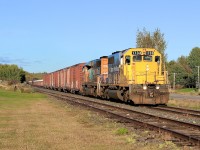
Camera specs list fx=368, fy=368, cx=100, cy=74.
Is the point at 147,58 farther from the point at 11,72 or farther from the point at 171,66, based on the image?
the point at 11,72

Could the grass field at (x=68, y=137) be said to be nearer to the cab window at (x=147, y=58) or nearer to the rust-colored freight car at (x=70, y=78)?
the cab window at (x=147, y=58)

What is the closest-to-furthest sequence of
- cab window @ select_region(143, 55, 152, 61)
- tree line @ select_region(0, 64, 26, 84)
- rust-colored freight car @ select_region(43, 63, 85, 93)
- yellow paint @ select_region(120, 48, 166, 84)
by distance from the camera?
yellow paint @ select_region(120, 48, 166, 84)
cab window @ select_region(143, 55, 152, 61)
rust-colored freight car @ select_region(43, 63, 85, 93)
tree line @ select_region(0, 64, 26, 84)

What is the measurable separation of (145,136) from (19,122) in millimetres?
5866

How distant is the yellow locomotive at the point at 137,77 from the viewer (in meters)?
24.3

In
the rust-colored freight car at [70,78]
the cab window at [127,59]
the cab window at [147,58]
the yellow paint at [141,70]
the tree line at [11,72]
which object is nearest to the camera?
the yellow paint at [141,70]

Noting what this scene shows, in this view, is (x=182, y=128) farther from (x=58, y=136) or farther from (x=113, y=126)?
(x=58, y=136)

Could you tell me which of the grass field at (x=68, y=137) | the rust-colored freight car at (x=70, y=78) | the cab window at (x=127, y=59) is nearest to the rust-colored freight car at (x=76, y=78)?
the rust-colored freight car at (x=70, y=78)

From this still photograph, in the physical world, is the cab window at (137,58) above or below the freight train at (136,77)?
above

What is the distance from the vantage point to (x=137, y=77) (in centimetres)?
2559

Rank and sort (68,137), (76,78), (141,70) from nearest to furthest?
(68,137) → (141,70) → (76,78)

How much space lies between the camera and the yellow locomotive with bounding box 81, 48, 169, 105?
79.9ft

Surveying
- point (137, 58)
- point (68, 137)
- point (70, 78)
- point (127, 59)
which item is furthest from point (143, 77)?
point (70, 78)

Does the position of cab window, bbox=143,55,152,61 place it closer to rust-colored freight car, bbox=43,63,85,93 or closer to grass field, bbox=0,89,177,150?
grass field, bbox=0,89,177,150

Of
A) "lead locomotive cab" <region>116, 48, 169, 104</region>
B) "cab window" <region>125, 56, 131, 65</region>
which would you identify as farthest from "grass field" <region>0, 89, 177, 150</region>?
"cab window" <region>125, 56, 131, 65</region>
